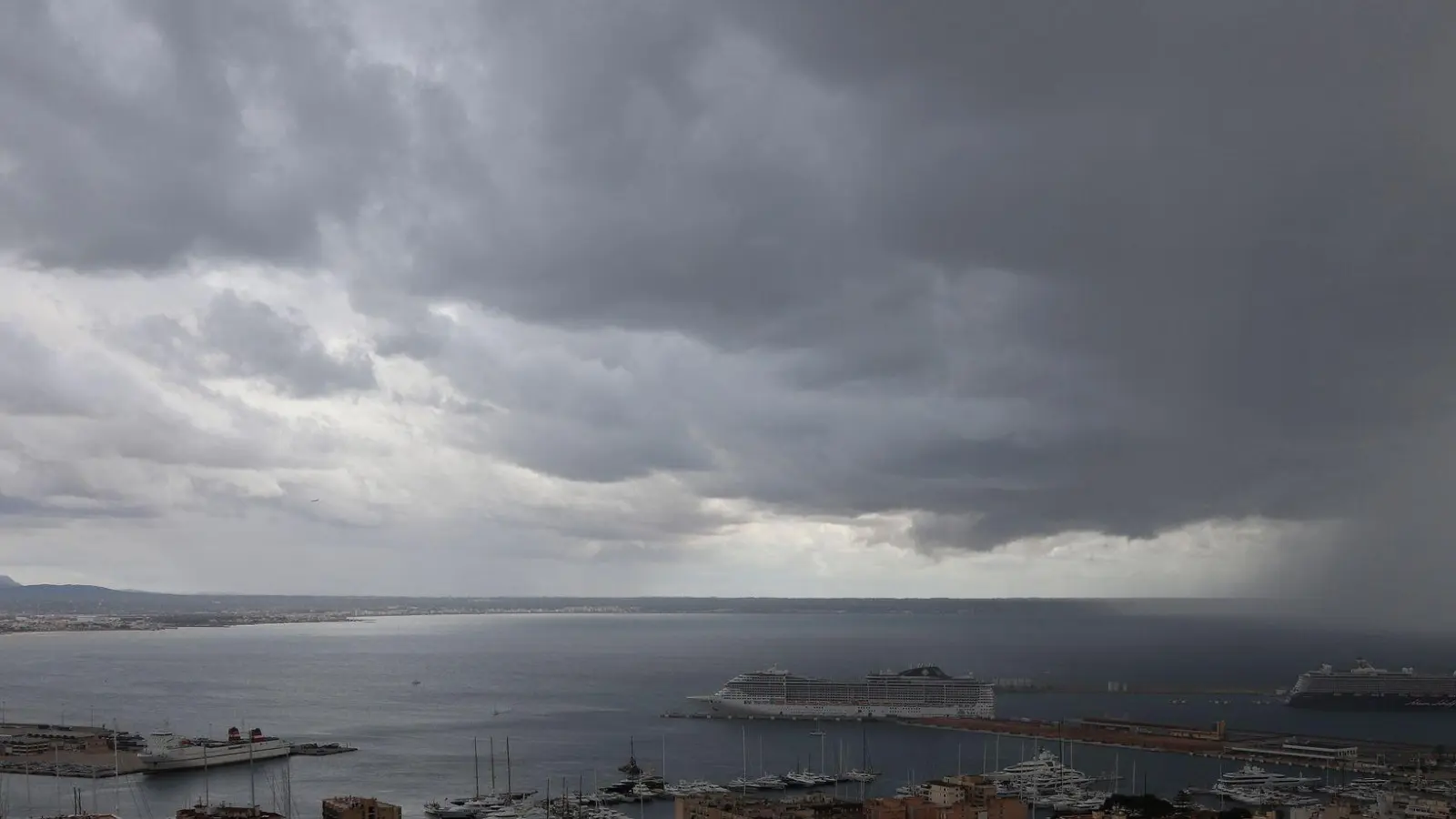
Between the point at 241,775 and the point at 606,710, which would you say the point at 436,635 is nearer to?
the point at 606,710

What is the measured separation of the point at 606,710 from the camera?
255ft

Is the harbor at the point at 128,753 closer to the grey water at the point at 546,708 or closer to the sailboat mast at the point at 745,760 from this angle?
the grey water at the point at 546,708

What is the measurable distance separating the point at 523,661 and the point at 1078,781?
87.9m

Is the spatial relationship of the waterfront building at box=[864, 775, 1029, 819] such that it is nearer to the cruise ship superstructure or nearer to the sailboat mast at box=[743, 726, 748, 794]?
the sailboat mast at box=[743, 726, 748, 794]

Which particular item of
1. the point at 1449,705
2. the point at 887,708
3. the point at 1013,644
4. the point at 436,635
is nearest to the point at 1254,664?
the point at 1449,705

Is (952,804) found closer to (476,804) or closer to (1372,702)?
(476,804)

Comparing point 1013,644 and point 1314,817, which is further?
point 1013,644

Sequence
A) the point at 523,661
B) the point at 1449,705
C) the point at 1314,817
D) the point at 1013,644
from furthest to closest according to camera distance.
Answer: the point at 1013,644, the point at 523,661, the point at 1449,705, the point at 1314,817

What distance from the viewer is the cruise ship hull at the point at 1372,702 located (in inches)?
3258

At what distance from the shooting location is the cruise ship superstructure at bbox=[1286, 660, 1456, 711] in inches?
3278

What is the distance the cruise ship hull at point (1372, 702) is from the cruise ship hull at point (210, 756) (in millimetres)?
65303

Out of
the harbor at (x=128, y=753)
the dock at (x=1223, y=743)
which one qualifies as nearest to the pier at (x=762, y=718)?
the dock at (x=1223, y=743)

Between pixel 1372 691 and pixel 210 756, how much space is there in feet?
246

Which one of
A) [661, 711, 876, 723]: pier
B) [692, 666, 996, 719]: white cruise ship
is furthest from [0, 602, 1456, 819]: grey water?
[692, 666, 996, 719]: white cruise ship
